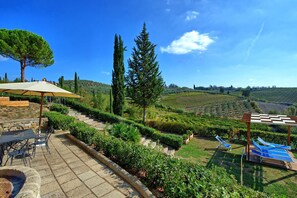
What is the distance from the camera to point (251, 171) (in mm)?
6582

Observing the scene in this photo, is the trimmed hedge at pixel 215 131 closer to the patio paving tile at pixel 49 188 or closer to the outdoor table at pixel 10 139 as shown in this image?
the outdoor table at pixel 10 139

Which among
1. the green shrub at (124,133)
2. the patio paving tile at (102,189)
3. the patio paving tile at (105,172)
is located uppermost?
the green shrub at (124,133)

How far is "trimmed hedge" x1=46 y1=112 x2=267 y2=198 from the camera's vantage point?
7.84 feet

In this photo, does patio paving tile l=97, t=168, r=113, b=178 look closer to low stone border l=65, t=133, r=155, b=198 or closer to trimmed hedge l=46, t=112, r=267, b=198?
low stone border l=65, t=133, r=155, b=198

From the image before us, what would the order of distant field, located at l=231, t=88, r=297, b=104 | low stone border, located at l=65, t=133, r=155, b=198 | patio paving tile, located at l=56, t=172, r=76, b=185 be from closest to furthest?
1. low stone border, located at l=65, t=133, r=155, b=198
2. patio paving tile, located at l=56, t=172, r=76, b=185
3. distant field, located at l=231, t=88, r=297, b=104

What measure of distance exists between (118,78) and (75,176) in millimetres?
13083

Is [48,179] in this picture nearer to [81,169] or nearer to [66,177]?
[66,177]

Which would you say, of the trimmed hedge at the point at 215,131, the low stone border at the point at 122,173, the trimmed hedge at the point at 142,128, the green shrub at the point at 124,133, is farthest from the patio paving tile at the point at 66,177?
the trimmed hedge at the point at 215,131

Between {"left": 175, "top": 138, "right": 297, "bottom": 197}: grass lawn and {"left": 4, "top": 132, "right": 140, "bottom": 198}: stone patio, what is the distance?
3642 millimetres

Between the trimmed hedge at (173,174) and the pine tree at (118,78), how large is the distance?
11.0 m

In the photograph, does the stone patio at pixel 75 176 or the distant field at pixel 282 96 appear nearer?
the stone patio at pixel 75 176

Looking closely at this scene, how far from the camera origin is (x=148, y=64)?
16.1 metres

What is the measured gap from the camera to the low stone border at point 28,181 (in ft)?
6.16

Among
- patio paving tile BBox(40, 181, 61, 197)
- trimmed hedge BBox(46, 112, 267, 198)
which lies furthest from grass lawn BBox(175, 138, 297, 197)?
patio paving tile BBox(40, 181, 61, 197)
